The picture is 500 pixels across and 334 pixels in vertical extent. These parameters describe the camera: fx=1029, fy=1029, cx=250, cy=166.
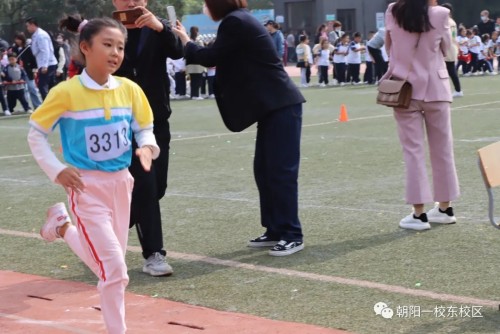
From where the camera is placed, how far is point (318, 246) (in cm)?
735

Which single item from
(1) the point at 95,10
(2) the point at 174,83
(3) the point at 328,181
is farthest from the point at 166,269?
(1) the point at 95,10

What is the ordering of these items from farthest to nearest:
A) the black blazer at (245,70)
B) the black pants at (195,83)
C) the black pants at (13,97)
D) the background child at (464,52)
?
the background child at (464,52) → the black pants at (195,83) → the black pants at (13,97) → the black blazer at (245,70)

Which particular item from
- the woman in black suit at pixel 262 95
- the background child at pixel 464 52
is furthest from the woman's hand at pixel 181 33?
the background child at pixel 464 52

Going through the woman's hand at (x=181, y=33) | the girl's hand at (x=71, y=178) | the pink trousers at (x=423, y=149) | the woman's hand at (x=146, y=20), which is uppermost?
the woman's hand at (x=146, y=20)

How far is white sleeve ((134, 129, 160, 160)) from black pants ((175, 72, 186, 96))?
23.2 meters

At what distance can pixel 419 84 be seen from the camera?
25.6ft

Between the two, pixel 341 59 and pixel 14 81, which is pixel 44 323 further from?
pixel 341 59

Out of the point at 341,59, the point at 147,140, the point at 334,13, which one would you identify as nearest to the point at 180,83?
the point at 341,59

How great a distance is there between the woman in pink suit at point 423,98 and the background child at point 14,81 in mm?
17645

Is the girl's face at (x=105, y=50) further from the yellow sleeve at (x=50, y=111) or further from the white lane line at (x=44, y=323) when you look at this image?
the white lane line at (x=44, y=323)

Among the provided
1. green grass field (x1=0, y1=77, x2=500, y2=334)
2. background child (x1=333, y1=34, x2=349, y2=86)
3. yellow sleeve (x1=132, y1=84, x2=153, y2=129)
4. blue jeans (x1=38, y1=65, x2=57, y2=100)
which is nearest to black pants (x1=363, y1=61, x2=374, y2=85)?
background child (x1=333, y1=34, x2=349, y2=86)

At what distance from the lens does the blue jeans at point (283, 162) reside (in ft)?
23.4

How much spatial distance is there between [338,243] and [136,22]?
2.23 meters

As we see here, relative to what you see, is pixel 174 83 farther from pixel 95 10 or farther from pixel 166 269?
pixel 95 10
